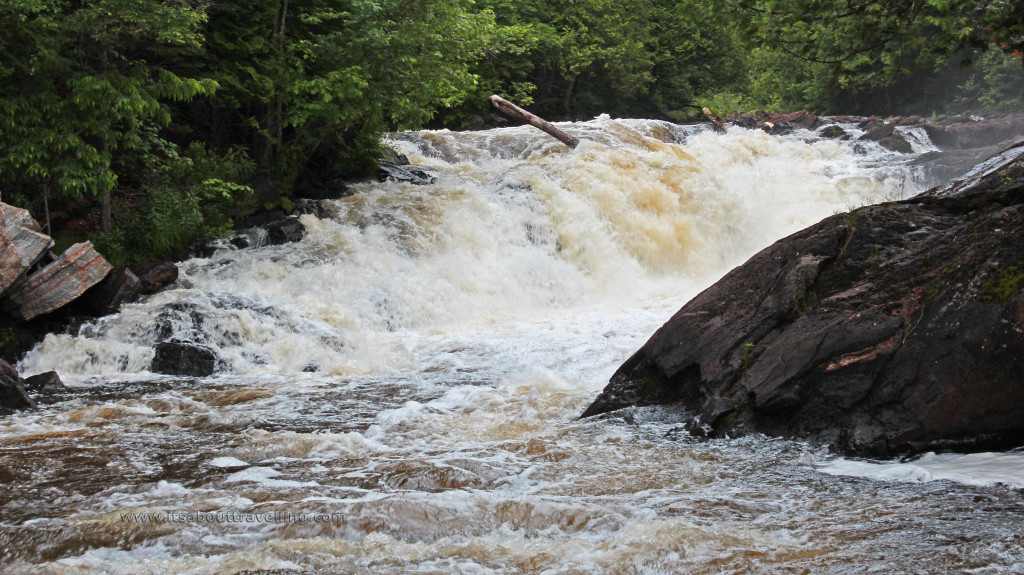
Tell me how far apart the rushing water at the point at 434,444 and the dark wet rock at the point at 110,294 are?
31cm

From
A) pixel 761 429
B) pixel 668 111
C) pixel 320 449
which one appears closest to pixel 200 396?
pixel 320 449

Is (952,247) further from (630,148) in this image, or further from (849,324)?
(630,148)

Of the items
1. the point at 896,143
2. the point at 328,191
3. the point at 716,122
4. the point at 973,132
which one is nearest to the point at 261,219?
the point at 328,191

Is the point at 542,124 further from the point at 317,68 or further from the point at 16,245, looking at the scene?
the point at 16,245

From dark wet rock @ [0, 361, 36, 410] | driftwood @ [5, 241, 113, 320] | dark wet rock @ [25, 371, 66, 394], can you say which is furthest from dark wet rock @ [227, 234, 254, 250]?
dark wet rock @ [0, 361, 36, 410]

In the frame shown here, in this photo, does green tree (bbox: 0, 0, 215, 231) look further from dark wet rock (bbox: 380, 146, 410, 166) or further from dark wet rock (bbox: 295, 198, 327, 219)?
dark wet rock (bbox: 380, 146, 410, 166)

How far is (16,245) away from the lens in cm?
786

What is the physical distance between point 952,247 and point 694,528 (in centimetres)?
305

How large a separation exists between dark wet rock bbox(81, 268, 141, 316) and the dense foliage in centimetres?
117

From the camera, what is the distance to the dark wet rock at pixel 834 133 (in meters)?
24.0

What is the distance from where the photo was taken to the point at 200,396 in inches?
273

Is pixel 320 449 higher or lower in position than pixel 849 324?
lower

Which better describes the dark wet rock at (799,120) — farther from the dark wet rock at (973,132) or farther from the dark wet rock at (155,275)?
the dark wet rock at (155,275)

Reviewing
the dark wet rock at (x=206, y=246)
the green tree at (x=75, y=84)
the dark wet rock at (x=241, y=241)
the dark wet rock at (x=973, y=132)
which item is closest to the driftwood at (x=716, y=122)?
the dark wet rock at (x=973, y=132)
